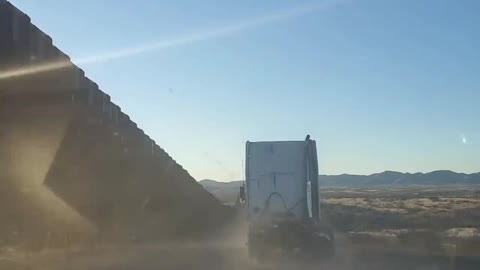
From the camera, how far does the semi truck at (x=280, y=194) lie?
2592cm

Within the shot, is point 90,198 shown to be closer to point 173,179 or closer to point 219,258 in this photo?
point 173,179

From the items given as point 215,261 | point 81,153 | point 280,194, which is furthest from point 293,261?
point 81,153

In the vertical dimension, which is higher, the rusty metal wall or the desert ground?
the rusty metal wall

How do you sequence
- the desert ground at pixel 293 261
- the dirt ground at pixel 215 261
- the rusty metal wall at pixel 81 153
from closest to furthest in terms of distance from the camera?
the dirt ground at pixel 215 261, the desert ground at pixel 293 261, the rusty metal wall at pixel 81 153

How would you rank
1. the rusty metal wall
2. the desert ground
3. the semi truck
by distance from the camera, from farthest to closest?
the rusty metal wall → the semi truck → the desert ground

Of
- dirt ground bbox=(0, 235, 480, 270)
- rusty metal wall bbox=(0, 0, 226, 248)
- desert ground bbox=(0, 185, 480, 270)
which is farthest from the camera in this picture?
rusty metal wall bbox=(0, 0, 226, 248)

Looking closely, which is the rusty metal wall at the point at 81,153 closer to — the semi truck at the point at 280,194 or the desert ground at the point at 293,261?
the desert ground at the point at 293,261

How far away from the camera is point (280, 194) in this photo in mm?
26016

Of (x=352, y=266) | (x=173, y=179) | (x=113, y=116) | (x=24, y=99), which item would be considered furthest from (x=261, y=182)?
(x=173, y=179)

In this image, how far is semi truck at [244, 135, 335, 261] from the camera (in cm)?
2592

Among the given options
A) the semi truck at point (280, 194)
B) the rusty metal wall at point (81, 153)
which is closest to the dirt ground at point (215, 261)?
the semi truck at point (280, 194)

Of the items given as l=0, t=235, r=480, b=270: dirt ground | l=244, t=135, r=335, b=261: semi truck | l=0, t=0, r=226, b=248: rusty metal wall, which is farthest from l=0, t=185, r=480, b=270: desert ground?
l=0, t=0, r=226, b=248: rusty metal wall

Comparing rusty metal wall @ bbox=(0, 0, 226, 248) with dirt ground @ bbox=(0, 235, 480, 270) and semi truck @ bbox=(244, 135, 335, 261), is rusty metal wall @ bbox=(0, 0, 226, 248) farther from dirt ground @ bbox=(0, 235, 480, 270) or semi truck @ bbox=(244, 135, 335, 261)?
semi truck @ bbox=(244, 135, 335, 261)

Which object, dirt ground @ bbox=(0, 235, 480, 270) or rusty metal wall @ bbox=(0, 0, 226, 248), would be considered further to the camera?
rusty metal wall @ bbox=(0, 0, 226, 248)
